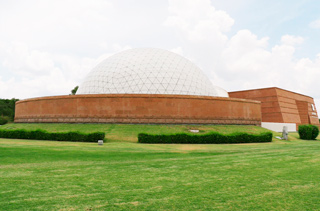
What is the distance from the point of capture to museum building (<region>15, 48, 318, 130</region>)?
25281 mm

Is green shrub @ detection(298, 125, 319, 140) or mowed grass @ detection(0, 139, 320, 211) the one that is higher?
green shrub @ detection(298, 125, 319, 140)

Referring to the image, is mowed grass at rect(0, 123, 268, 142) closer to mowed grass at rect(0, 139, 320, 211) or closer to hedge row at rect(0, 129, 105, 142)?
hedge row at rect(0, 129, 105, 142)

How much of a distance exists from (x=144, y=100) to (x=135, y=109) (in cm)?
125

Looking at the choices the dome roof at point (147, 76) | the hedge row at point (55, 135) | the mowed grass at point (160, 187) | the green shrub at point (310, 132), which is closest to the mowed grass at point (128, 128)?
the hedge row at point (55, 135)

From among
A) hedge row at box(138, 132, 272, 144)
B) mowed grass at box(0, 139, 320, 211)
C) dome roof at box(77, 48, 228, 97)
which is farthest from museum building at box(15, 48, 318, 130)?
mowed grass at box(0, 139, 320, 211)

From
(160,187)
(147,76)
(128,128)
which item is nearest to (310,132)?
(147,76)

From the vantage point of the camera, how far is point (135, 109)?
2519 cm

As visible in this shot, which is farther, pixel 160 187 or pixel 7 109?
pixel 7 109

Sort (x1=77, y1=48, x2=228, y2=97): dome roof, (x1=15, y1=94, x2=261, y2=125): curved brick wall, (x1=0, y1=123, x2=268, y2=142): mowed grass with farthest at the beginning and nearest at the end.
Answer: (x1=77, y1=48, x2=228, y2=97): dome roof, (x1=15, y1=94, x2=261, y2=125): curved brick wall, (x1=0, y1=123, x2=268, y2=142): mowed grass

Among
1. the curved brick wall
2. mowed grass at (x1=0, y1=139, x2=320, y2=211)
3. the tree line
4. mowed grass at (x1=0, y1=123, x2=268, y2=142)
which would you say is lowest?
mowed grass at (x1=0, y1=139, x2=320, y2=211)

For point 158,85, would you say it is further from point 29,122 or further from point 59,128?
point 29,122

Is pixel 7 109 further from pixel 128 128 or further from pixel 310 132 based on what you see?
pixel 310 132

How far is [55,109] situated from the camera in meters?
26.8

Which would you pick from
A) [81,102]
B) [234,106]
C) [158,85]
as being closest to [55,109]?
[81,102]
